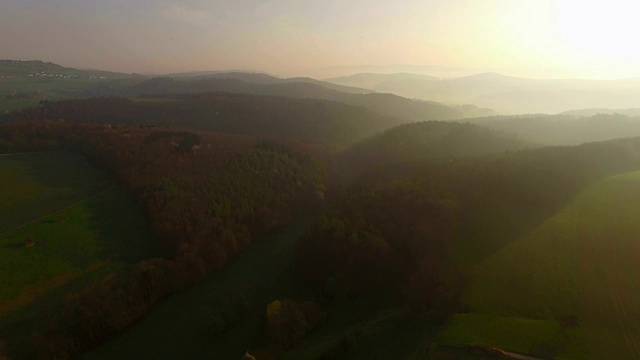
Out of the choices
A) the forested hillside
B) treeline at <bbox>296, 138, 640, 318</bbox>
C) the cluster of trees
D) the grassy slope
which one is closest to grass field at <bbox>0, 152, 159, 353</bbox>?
treeline at <bbox>296, 138, 640, 318</bbox>

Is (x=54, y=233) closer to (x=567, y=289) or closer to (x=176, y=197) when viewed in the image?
(x=176, y=197)

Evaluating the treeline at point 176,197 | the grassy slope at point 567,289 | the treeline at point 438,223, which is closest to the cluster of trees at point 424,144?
the treeline at point 176,197

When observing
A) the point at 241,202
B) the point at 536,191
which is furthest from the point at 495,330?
the point at 241,202

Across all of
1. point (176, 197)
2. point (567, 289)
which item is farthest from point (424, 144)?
point (567, 289)

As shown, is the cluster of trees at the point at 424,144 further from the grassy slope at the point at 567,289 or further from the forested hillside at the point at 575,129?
the grassy slope at the point at 567,289

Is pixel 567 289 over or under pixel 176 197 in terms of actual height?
over

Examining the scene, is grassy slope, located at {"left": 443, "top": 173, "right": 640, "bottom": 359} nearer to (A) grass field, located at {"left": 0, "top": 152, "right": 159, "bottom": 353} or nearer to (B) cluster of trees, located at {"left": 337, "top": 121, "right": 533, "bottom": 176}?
(A) grass field, located at {"left": 0, "top": 152, "right": 159, "bottom": 353}

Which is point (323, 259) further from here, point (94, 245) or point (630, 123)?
point (630, 123)
